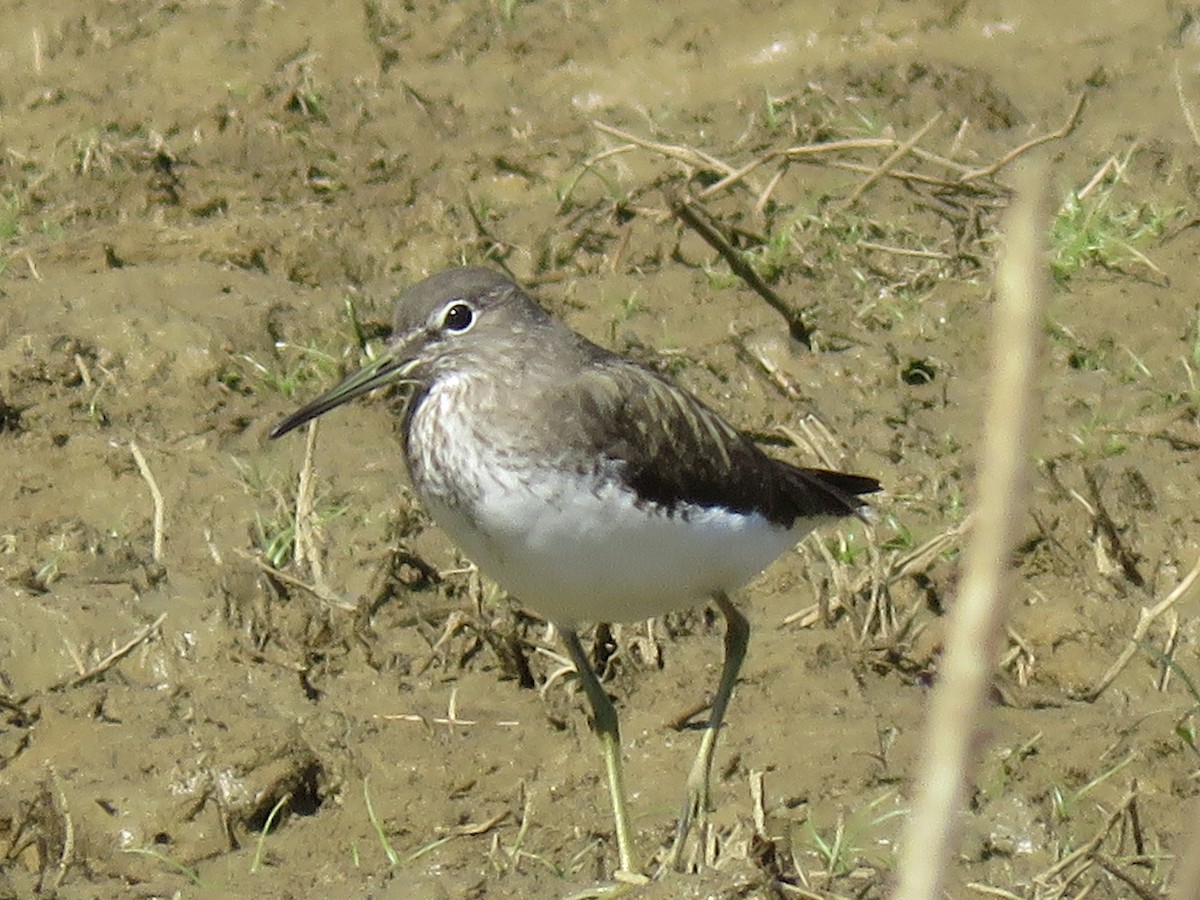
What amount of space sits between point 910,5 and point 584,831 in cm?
542

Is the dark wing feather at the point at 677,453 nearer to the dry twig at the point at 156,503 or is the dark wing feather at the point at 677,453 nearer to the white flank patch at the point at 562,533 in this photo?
the white flank patch at the point at 562,533

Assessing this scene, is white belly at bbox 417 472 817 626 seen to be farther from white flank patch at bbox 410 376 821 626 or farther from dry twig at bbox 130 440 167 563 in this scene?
dry twig at bbox 130 440 167 563

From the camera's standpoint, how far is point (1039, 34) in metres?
8.88

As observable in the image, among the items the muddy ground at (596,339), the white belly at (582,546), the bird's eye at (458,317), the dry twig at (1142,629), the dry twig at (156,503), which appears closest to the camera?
the white belly at (582,546)

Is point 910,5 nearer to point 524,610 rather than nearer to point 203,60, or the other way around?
point 203,60

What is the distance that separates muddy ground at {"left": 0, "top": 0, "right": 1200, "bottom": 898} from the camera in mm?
4922

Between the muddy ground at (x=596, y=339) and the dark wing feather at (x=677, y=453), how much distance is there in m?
0.67

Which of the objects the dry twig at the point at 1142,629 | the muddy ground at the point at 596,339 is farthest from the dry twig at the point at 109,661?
the dry twig at the point at 1142,629

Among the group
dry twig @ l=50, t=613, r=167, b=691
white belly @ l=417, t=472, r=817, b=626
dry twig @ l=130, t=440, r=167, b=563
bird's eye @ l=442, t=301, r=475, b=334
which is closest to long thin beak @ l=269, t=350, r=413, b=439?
bird's eye @ l=442, t=301, r=475, b=334

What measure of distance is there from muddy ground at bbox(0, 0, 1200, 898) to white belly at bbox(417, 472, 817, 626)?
61 centimetres

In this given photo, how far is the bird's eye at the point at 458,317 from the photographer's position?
Result: 4727 mm

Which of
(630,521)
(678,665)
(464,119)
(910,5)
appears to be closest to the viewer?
(630,521)

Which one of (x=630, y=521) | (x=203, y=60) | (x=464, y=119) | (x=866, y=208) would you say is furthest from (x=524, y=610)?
(x=203, y=60)

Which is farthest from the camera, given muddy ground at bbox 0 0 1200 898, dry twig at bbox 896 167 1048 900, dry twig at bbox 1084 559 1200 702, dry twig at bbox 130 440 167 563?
dry twig at bbox 130 440 167 563
